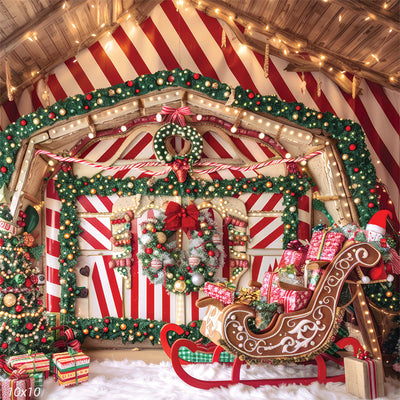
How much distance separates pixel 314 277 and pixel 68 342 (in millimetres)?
3486

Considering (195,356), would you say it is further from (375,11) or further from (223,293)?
(375,11)

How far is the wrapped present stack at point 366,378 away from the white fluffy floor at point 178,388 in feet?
0.33

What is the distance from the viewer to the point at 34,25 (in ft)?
17.0

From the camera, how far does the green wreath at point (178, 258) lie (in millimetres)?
5902

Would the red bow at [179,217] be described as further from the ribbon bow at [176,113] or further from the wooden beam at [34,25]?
the wooden beam at [34,25]

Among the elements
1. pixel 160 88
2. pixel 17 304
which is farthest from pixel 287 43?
pixel 17 304

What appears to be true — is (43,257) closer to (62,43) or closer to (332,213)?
(62,43)

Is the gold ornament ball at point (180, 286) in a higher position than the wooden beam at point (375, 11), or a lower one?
lower

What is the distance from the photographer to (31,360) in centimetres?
464

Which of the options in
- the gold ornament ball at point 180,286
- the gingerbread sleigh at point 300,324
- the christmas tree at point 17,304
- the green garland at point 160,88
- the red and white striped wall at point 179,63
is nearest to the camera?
the gingerbread sleigh at point 300,324

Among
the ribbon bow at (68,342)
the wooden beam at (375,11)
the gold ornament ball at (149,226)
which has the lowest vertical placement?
the ribbon bow at (68,342)

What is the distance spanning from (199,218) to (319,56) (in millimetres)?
2984

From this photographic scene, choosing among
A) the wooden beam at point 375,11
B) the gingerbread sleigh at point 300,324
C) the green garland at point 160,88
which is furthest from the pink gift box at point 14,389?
the wooden beam at point 375,11

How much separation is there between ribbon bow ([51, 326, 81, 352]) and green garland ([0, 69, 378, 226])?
2232 mm
